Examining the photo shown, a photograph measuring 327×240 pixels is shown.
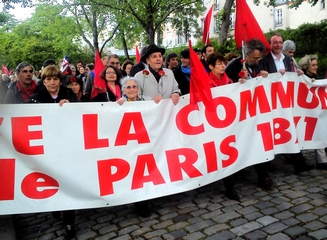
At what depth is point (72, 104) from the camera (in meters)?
3.80

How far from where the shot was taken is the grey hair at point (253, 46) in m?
4.86

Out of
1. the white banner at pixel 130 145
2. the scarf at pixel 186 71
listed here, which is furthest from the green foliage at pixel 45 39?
the white banner at pixel 130 145

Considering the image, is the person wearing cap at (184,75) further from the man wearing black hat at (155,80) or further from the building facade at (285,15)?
the building facade at (285,15)

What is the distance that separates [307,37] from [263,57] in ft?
43.2

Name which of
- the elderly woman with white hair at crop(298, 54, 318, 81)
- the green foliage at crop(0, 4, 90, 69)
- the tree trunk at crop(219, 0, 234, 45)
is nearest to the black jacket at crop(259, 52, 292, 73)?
the elderly woman with white hair at crop(298, 54, 318, 81)

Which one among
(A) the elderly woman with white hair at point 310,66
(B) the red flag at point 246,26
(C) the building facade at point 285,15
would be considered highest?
(C) the building facade at point 285,15

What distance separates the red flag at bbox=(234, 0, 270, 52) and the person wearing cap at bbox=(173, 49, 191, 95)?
1143 mm

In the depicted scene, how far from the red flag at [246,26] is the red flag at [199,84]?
1.22 m

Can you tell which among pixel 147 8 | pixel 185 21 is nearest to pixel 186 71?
pixel 147 8

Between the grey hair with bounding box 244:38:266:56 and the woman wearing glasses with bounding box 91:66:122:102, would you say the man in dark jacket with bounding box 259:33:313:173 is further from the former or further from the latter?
the woman wearing glasses with bounding box 91:66:122:102

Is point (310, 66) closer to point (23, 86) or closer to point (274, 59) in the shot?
point (274, 59)

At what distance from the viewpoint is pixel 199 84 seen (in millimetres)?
4137

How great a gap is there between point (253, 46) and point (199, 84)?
1.23m

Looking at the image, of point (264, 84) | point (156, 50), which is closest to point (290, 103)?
point (264, 84)
